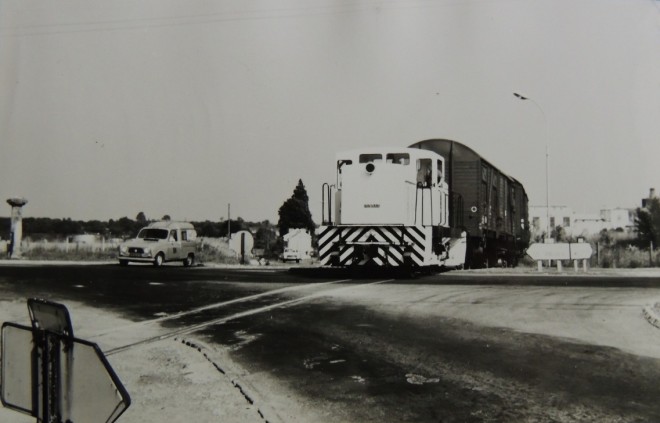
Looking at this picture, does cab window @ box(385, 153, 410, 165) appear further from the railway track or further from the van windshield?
the van windshield

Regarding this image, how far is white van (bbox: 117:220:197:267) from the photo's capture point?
26.4m

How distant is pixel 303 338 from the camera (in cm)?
830

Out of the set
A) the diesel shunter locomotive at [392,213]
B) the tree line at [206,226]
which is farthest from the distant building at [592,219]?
the diesel shunter locomotive at [392,213]

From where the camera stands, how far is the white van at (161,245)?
86.5 ft

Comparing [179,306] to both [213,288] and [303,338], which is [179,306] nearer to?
[213,288]

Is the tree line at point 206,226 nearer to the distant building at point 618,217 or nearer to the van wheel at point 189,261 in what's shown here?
the van wheel at point 189,261

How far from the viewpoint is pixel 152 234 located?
2756 centimetres

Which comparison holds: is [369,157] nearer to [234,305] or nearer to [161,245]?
[234,305]

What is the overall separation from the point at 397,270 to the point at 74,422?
18.5m

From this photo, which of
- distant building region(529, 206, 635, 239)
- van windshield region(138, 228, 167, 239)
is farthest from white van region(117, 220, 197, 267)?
distant building region(529, 206, 635, 239)

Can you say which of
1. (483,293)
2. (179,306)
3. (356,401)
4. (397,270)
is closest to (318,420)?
(356,401)

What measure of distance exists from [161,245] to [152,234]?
33.0 inches

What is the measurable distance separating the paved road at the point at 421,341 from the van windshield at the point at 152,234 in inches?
476

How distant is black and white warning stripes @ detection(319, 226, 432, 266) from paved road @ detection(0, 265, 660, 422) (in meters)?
2.20
